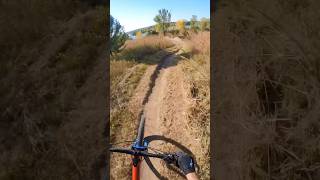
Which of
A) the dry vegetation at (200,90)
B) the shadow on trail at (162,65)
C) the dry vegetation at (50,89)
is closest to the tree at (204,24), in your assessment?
the dry vegetation at (200,90)

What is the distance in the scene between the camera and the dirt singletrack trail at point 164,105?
20.4 ft

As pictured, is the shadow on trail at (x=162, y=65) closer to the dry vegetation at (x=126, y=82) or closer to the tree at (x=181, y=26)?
the dry vegetation at (x=126, y=82)

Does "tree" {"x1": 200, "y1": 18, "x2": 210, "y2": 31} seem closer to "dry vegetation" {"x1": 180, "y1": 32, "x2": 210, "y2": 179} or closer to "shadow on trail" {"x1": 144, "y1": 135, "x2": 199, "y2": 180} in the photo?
"dry vegetation" {"x1": 180, "y1": 32, "x2": 210, "y2": 179}

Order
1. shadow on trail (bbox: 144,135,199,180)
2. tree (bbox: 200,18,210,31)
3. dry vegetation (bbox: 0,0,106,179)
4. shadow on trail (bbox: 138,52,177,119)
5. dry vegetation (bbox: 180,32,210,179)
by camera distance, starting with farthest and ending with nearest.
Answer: tree (bbox: 200,18,210,31), shadow on trail (bbox: 138,52,177,119), dry vegetation (bbox: 0,0,106,179), dry vegetation (bbox: 180,32,210,179), shadow on trail (bbox: 144,135,199,180)

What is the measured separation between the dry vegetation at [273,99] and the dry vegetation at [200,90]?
1.02 feet

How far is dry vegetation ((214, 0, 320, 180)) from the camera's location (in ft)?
17.1

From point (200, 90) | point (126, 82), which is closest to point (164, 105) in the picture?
point (200, 90)

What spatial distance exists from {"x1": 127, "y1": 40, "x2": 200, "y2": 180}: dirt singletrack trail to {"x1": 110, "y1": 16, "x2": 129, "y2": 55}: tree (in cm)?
103

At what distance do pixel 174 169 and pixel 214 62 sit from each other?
2.23m

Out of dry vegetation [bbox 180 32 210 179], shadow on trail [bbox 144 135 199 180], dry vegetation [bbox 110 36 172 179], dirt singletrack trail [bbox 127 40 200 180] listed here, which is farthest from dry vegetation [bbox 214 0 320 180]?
dry vegetation [bbox 110 36 172 179]

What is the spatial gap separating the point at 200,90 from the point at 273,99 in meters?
1.58

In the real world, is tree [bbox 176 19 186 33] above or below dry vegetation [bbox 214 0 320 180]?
above

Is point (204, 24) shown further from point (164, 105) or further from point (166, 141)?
point (166, 141)

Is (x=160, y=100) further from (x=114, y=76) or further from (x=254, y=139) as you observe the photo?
(x=254, y=139)
